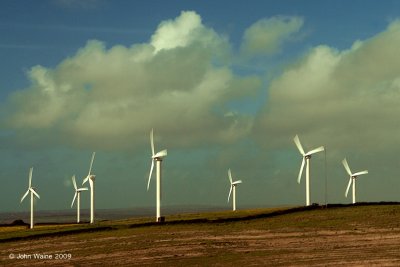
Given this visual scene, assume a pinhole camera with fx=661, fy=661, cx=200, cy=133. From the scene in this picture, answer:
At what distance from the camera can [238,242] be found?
60219 millimetres

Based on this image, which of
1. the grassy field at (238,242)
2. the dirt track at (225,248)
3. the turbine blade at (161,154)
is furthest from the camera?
the turbine blade at (161,154)

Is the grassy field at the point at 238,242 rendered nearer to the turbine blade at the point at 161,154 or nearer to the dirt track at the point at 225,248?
the dirt track at the point at 225,248

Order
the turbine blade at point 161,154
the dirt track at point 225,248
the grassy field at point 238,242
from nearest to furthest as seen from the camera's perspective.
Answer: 1. the dirt track at point 225,248
2. the grassy field at point 238,242
3. the turbine blade at point 161,154

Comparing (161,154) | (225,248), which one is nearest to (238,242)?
(225,248)

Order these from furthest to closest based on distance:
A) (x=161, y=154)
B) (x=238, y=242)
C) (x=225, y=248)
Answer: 1. (x=161, y=154)
2. (x=238, y=242)
3. (x=225, y=248)

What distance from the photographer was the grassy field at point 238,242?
5081 centimetres

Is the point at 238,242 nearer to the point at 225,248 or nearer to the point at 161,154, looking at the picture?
the point at 225,248

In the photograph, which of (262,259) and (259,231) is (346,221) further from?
(262,259)

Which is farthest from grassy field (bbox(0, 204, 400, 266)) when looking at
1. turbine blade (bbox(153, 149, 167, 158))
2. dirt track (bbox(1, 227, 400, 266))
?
turbine blade (bbox(153, 149, 167, 158))

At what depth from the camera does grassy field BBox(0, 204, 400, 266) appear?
50.8 metres

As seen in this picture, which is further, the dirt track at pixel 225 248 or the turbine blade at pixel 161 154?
the turbine blade at pixel 161 154

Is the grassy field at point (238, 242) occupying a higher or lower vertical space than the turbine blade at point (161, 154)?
lower

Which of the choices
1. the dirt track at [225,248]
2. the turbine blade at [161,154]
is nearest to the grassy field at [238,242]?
the dirt track at [225,248]

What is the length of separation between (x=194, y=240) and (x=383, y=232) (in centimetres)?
1777
